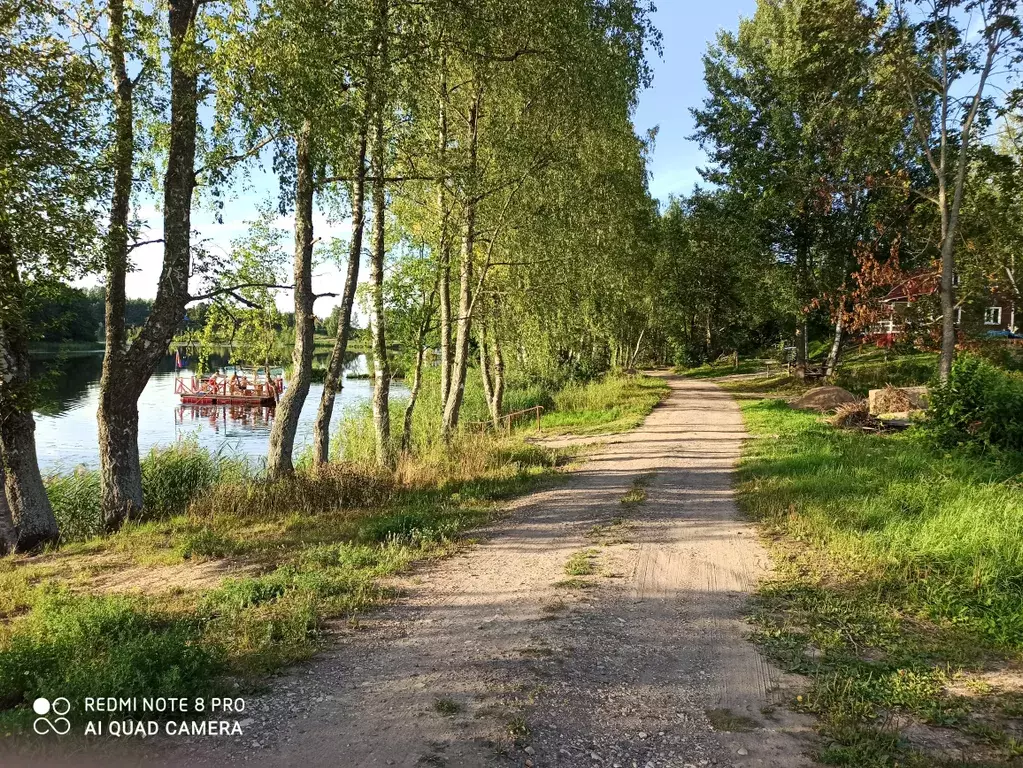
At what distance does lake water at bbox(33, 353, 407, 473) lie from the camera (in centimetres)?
1825

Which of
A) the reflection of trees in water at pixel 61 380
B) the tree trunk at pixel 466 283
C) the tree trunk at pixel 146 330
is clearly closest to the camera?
the reflection of trees in water at pixel 61 380

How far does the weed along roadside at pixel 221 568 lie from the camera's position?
4.07m

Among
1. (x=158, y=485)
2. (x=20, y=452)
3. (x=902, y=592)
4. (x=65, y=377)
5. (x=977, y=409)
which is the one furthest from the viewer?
(x=65, y=377)

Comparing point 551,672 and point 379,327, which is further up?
point 379,327

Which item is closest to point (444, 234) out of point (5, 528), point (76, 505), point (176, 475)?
point (176, 475)

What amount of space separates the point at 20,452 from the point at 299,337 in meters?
4.27

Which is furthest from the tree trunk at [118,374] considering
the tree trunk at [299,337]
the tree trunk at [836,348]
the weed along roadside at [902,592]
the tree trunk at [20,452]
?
the tree trunk at [836,348]

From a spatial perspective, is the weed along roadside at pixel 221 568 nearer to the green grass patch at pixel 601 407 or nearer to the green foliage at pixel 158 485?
the green foliage at pixel 158 485

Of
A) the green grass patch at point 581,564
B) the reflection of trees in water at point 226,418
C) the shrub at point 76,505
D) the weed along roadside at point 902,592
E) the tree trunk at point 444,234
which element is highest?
the tree trunk at point 444,234

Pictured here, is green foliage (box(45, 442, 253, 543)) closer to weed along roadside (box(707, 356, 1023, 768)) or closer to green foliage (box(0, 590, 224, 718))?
green foliage (box(0, 590, 224, 718))

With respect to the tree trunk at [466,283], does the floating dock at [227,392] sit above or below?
below

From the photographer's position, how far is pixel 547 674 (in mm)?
4348

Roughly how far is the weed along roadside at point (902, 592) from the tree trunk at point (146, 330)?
364 inches

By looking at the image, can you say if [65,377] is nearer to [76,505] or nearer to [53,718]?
[76,505]
